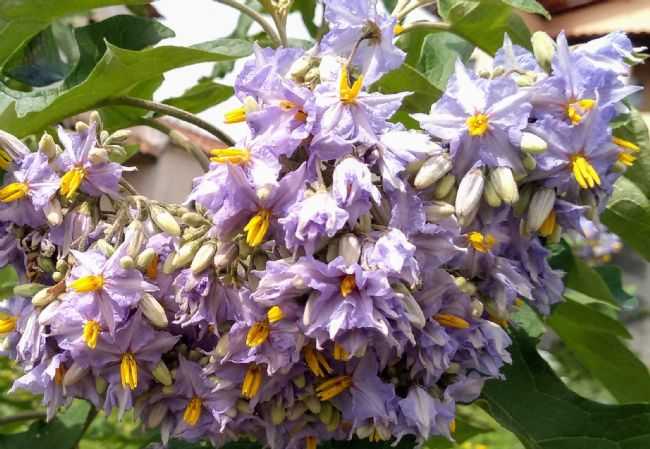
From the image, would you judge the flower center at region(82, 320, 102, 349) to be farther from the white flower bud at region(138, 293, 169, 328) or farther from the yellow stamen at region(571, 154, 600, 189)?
the yellow stamen at region(571, 154, 600, 189)

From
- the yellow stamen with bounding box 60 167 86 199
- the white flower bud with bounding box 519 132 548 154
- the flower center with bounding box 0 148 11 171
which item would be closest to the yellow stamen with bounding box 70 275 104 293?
the yellow stamen with bounding box 60 167 86 199

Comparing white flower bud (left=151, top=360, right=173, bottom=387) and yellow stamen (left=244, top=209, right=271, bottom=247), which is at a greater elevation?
yellow stamen (left=244, top=209, right=271, bottom=247)

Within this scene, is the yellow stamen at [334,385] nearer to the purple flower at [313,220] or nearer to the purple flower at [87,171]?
the purple flower at [313,220]

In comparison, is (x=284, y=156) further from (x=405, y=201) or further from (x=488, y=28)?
(x=488, y=28)

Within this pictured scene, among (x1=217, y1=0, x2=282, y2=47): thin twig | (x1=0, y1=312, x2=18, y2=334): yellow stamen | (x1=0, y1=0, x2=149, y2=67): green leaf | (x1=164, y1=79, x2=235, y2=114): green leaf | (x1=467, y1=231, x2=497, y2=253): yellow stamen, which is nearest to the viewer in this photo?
(x1=467, y1=231, x2=497, y2=253): yellow stamen

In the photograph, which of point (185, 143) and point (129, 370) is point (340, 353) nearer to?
point (129, 370)
